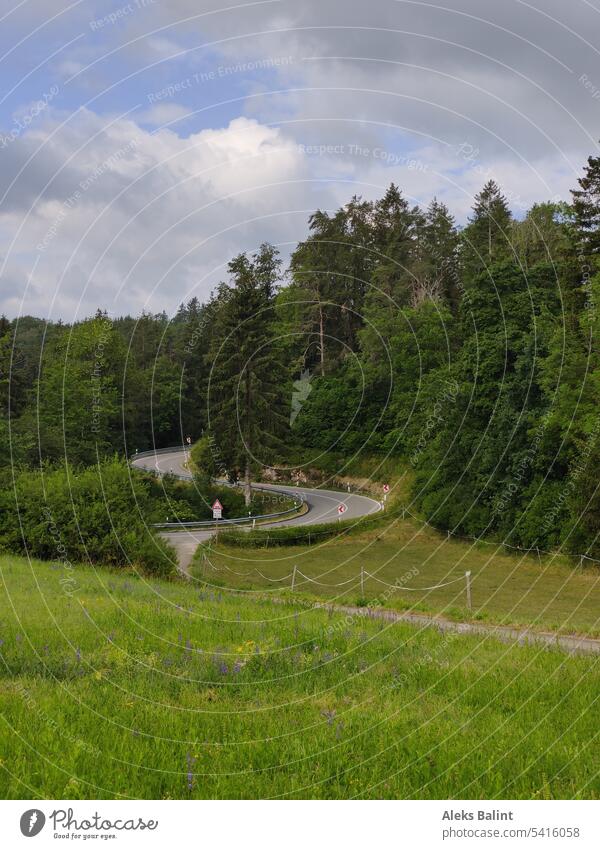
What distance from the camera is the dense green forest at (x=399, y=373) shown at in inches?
1419

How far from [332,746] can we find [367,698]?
157cm

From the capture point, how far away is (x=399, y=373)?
203ft

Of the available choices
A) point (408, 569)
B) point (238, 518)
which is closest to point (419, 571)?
point (408, 569)

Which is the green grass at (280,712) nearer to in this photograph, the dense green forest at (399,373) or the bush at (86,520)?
the bush at (86,520)

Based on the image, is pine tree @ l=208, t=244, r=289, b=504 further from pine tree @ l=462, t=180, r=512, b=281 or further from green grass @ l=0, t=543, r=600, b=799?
green grass @ l=0, t=543, r=600, b=799

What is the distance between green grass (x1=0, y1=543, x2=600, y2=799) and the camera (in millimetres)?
5387

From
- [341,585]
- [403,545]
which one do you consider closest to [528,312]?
[403,545]

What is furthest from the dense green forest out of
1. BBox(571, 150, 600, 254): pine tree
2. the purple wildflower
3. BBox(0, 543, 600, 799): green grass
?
the purple wildflower

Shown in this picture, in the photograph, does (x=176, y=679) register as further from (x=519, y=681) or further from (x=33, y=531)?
(x=33, y=531)

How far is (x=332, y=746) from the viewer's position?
607 cm

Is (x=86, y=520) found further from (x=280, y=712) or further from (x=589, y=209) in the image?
(x=589, y=209)

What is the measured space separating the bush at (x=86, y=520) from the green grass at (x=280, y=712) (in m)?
10.4

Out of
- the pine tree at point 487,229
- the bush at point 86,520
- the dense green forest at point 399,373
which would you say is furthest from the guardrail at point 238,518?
the pine tree at point 487,229

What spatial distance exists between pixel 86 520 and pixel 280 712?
16.4m
